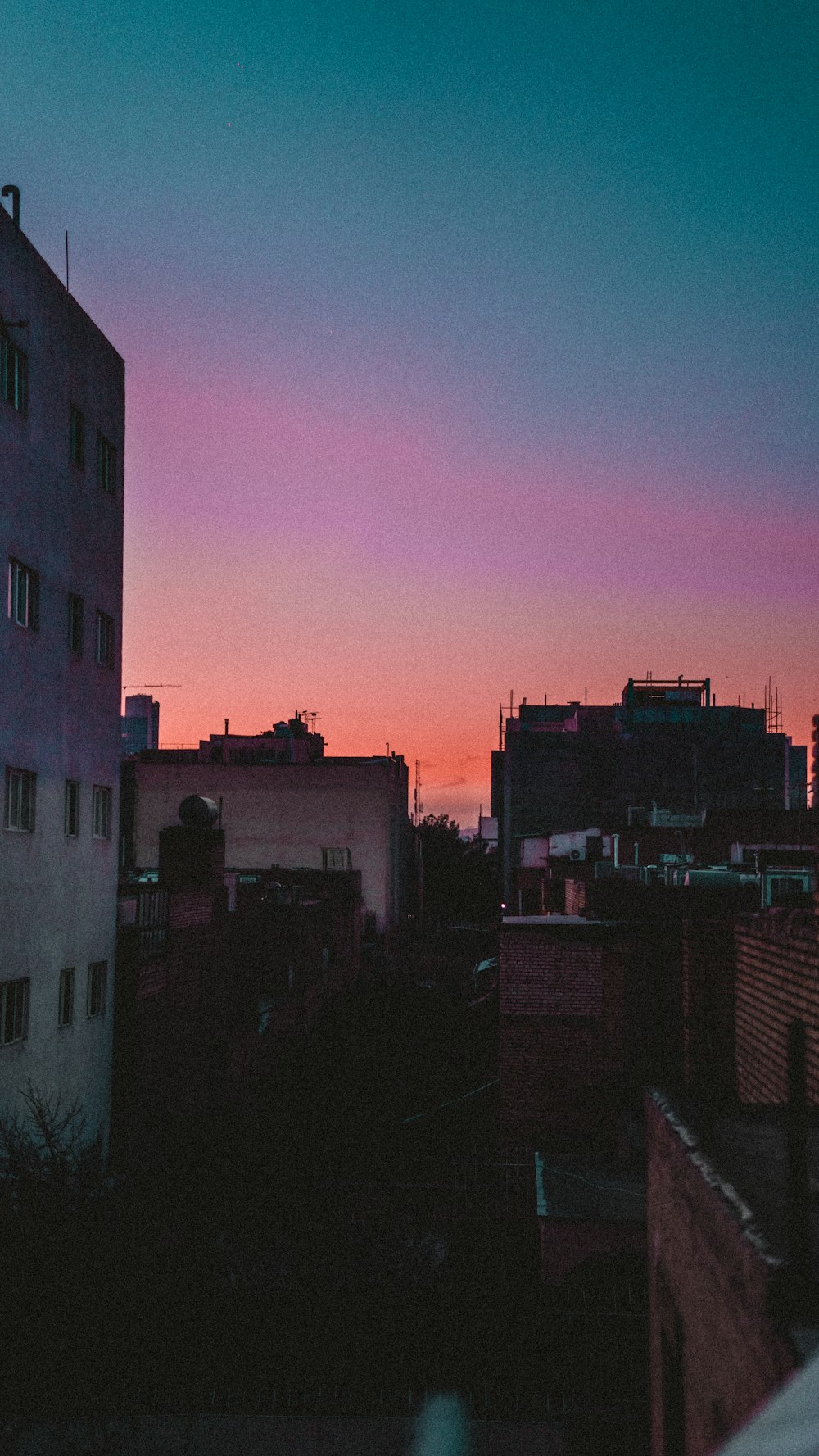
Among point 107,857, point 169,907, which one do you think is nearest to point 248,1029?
point 169,907

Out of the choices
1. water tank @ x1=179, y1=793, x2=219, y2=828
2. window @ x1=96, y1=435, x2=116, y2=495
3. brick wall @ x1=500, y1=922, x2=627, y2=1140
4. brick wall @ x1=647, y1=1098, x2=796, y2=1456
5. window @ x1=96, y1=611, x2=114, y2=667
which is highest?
window @ x1=96, y1=435, x2=116, y2=495

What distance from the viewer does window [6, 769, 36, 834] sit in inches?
678

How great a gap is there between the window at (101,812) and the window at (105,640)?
2.66 metres

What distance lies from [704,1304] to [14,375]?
17.1m

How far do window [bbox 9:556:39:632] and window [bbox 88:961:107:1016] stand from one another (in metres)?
6.80

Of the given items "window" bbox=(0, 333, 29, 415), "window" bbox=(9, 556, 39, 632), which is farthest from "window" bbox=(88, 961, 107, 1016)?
"window" bbox=(0, 333, 29, 415)

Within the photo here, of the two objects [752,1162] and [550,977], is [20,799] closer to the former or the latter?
[550,977]

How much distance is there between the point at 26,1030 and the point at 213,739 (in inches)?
2045

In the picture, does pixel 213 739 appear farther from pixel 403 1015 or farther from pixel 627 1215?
pixel 627 1215

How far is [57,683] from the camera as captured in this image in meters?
19.0

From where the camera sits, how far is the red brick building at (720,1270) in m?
4.38

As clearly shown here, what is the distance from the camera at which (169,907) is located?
21.8 meters

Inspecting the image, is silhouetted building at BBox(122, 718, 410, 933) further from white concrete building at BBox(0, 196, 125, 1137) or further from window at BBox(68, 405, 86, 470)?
window at BBox(68, 405, 86, 470)

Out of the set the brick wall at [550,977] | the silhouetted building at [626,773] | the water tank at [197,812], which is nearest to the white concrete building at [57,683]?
the water tank at [197,812]
